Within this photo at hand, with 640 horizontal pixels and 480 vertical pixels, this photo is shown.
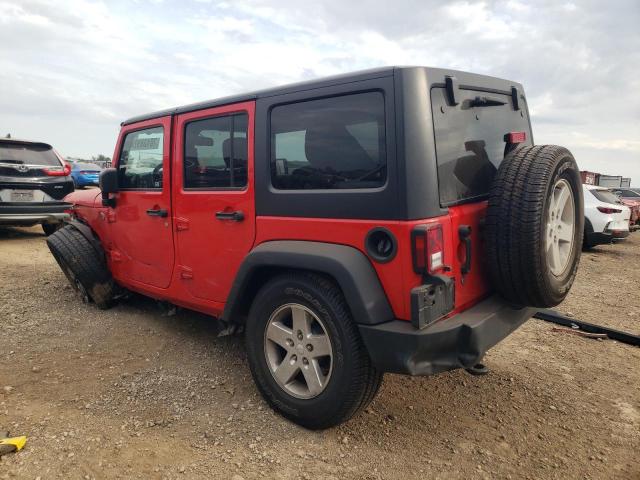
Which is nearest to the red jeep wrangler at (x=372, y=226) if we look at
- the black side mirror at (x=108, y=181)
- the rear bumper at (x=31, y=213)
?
the black side mirror at (x=108, y=181)

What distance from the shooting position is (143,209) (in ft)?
12.5

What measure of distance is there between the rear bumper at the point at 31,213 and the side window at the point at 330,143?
6.07m

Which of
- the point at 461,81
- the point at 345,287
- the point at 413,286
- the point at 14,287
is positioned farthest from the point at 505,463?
the point at 14,287

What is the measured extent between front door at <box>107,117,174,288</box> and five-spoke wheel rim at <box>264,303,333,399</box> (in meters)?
1.30

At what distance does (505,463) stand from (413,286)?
1.08m

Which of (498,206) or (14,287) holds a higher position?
(498,206)

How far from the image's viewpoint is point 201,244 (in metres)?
3.30

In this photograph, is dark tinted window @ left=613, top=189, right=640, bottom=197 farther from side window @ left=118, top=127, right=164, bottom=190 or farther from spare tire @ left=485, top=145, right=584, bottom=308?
side window @ left=118, top=127, right=164, bottom=190

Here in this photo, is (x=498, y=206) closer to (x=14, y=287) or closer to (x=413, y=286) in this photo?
(x=413, y=286)

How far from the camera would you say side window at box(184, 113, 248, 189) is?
9.89ft

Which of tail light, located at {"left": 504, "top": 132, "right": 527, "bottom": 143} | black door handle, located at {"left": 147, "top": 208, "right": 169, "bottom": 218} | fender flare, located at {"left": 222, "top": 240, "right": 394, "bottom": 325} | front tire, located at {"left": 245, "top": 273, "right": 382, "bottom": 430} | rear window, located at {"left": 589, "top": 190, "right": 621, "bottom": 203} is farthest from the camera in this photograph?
rear window, located at {"left": 589, "top": 190, "right": 621, "bottom": 203}

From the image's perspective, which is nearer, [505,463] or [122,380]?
[505,463]

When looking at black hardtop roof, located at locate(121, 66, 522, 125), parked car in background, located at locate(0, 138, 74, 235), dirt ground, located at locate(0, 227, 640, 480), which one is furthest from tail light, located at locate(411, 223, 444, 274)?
parked car in background, located at locate(0, 138, 74, 235)

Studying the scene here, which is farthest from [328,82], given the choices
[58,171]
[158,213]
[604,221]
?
[604,221]
